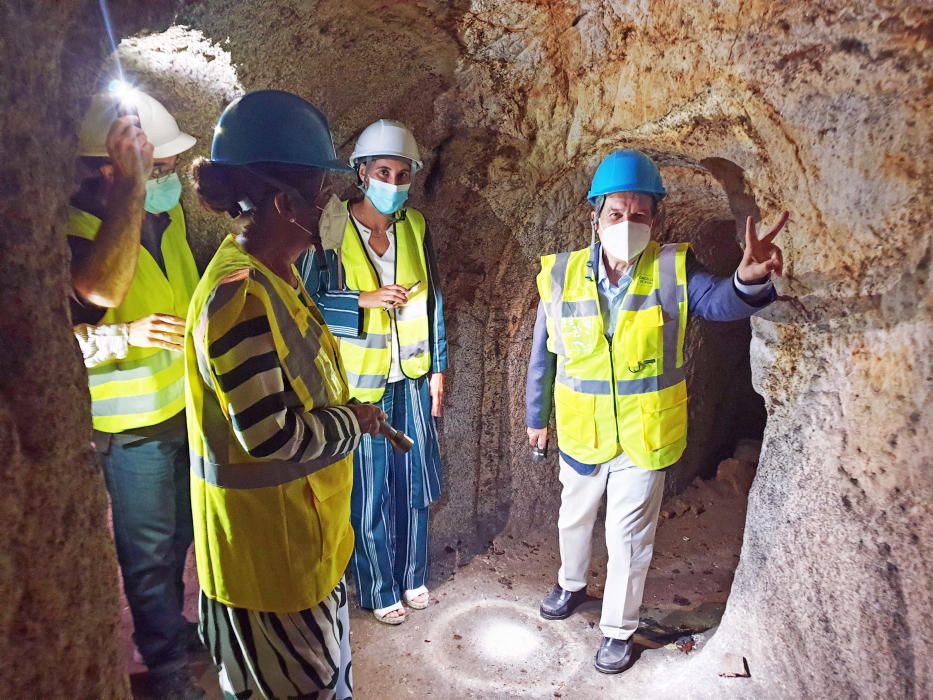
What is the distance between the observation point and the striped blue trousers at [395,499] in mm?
3273

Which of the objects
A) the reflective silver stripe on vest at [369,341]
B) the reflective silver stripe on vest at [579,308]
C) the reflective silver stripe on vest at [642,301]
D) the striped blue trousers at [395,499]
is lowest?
the striped blue trousers at [395,499]

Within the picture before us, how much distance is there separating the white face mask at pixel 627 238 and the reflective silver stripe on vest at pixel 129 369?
1823 millimetres

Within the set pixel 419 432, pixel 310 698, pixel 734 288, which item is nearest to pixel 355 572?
pixel 419 432

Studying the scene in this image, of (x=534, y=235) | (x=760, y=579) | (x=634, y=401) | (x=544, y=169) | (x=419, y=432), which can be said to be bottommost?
(x=760, y=579)

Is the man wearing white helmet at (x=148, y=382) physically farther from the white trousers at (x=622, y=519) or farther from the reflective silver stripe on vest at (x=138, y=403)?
the white trousers at (x=622, y=519)

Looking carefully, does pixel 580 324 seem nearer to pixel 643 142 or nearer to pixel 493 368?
pixel 643 142

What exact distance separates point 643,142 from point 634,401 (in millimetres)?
1154

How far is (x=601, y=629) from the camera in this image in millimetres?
3076

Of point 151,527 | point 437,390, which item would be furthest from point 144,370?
point 437,390

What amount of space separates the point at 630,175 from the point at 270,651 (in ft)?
6.96

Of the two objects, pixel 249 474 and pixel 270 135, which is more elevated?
pixel 270 135

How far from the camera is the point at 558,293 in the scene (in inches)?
116

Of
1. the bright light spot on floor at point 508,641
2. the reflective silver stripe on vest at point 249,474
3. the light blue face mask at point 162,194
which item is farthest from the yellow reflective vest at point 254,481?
the bright light spot on floor at point 508,641

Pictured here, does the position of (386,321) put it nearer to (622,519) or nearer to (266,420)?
(622,519)
